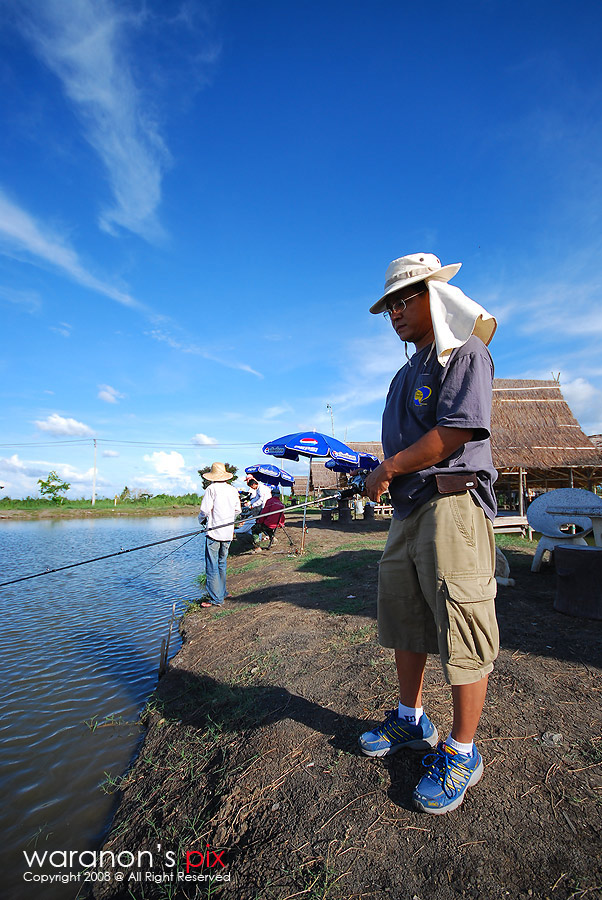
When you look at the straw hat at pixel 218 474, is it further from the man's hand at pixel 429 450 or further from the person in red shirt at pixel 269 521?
the man's hand at pixel 429 450

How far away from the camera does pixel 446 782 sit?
1.77 metres

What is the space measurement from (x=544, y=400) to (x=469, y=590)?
64.7ft

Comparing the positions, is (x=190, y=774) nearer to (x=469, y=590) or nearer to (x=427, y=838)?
(x=427, y=838)

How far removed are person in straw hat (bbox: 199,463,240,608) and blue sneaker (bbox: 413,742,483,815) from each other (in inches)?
175

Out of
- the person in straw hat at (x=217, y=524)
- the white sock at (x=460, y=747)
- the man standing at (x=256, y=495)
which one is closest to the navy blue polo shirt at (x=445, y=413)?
the white sock at (x=460, y=747)

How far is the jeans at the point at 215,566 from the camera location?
6164 mm

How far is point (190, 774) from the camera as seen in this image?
2.56 m

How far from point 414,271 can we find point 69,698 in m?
4.69

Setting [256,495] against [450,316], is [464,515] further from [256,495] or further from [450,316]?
[256,495]

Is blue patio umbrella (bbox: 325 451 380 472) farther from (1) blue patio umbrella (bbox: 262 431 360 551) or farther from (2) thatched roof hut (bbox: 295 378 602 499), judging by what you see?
(2) thatched roof hut (bbox: 295 378 602 499)

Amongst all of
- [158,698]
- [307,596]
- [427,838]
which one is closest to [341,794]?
[427,838]

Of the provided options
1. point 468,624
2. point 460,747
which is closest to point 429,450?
point 468,624

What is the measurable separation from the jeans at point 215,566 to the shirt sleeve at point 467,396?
4.97 meters

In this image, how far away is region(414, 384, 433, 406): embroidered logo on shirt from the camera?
1860 mm
